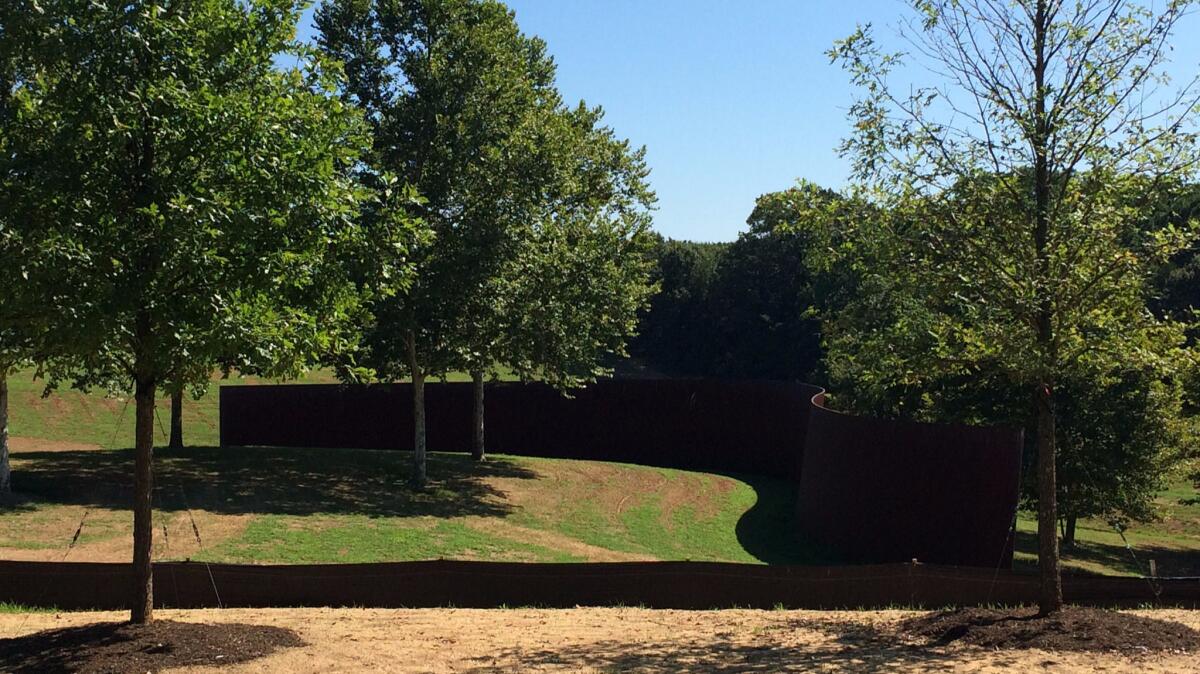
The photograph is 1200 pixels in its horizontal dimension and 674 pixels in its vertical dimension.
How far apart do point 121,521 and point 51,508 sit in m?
1.72

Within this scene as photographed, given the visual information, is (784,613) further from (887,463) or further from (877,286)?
(887,463)

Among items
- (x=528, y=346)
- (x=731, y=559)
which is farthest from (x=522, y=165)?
(x=731, y=559)

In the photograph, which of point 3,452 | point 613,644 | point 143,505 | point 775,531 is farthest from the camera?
point 775,531

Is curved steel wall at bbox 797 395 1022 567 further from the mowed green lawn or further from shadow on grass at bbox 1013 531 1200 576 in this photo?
shadow on grass at bbox 1013 531 1200 576

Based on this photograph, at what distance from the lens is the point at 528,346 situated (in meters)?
26.2

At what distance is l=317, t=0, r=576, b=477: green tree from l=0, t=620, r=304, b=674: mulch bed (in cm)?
1455

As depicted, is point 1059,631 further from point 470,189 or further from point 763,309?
point 763,309

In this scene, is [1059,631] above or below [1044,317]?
below

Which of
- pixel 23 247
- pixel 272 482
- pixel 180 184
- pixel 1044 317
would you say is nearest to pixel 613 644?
pixel 1044 317

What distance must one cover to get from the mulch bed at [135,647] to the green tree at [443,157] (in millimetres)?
14547

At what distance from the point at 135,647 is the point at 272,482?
51.3 ft

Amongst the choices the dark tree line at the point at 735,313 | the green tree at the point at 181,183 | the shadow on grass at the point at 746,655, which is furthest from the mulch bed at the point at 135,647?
the dark tree line at the point at 735,313

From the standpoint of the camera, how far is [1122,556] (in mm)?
28125

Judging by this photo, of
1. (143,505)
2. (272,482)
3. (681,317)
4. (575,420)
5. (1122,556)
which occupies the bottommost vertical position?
(1122,556)
